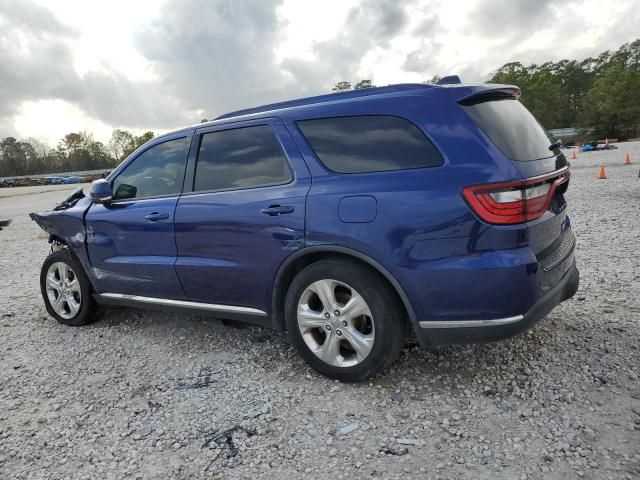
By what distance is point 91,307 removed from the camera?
4488mm

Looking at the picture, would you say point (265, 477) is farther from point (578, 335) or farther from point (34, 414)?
point (578, 335)

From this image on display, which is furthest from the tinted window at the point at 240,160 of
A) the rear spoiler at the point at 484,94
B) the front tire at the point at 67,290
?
the front tire at the point at 67,290

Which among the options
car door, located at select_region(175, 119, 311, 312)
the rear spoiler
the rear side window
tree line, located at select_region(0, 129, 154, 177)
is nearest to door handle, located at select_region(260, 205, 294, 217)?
car door, located at select_region(175, 119, 311, 312)

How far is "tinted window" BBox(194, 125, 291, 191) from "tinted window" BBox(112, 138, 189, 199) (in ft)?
0.75

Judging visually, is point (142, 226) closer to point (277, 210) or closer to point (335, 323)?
point (277, 210)

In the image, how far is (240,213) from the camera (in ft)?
10.7

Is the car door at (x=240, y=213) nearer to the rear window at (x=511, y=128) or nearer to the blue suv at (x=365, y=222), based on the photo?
the blue suv at (x=365, y=222)

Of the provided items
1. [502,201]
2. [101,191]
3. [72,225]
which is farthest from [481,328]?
[72,225]

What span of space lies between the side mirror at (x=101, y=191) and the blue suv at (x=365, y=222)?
381mm

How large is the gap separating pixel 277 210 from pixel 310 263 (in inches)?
16.2

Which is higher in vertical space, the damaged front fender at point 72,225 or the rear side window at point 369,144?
the rear side window at point 369,144

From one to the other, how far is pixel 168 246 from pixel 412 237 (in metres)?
2.00

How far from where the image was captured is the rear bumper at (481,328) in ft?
8.51

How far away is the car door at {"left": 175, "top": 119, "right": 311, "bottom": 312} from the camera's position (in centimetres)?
310
